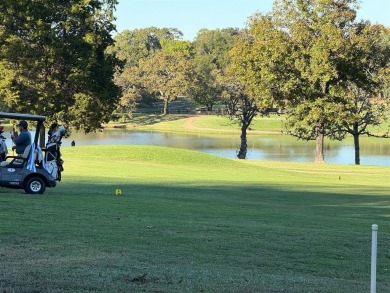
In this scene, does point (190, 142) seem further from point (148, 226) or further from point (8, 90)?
point (148, 226)

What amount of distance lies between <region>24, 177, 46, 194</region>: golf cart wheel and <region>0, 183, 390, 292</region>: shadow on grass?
0.87ft

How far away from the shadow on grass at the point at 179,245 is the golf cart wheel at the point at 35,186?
264 mm

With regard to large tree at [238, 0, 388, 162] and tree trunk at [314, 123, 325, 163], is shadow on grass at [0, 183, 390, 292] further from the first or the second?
tree trunk at [314, 123, 325, 163]

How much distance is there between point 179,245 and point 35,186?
677cm

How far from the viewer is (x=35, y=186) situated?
15.3m

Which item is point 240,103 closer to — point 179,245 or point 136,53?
point 179,245

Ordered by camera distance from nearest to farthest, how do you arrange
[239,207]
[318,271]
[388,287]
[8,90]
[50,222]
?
[388,287]
[318,271]
[50,222]
[239,207]
[8,90]

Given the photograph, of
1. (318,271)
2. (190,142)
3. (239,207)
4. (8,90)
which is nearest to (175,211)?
(239,207)

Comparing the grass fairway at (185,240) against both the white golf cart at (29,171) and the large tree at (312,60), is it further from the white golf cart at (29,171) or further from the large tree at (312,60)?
the large tree at (312,60)

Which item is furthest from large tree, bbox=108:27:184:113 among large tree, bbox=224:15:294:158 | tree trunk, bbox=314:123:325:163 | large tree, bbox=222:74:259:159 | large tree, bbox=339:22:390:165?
large tree, bbox=339:22:390:165

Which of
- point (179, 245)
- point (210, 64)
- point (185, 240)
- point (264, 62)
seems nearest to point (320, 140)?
point (264, 62)

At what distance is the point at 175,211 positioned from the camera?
14016 mm

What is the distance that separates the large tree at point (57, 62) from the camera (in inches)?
1663

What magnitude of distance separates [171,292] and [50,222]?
4.74 m
